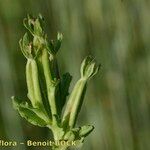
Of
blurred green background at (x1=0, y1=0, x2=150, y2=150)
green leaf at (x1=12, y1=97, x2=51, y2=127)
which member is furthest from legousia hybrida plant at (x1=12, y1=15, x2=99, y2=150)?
blurred green background at (x1=0, y1=0, x2=150, y2=150)

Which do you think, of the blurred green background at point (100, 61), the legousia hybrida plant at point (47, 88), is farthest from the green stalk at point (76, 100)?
the blurred green background at point (100, 61)

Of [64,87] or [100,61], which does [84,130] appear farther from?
[100,61]

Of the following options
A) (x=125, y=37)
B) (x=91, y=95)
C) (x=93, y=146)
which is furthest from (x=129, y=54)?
(x=93, y=146)

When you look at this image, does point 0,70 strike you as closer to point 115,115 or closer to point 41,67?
point 115,115

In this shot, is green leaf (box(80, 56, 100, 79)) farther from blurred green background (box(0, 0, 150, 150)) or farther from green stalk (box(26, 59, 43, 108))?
blurred green background (box(0, 0, 150, 150))

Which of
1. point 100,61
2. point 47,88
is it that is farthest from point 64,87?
point 100,61
